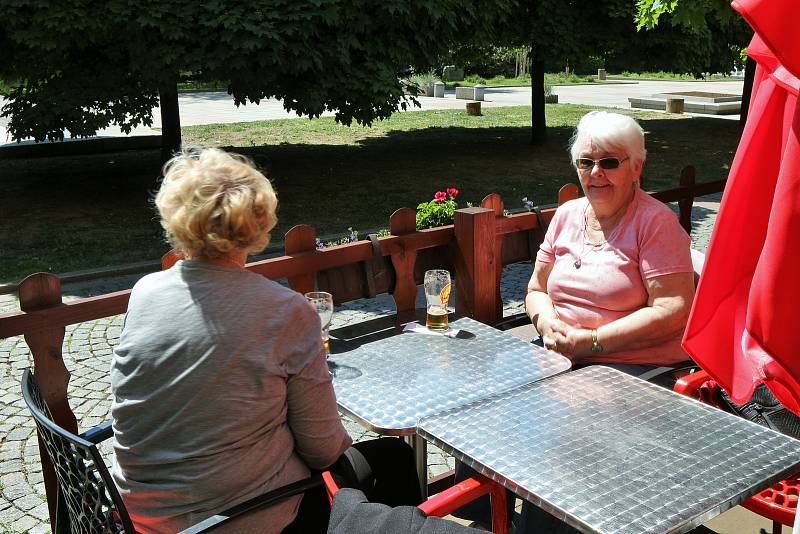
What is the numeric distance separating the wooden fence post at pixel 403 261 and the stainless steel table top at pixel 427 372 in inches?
26.2

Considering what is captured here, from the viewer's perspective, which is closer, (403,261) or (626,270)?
(626,270)

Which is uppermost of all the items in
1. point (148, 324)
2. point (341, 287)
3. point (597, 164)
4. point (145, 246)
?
point (597, 164)

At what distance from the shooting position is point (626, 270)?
323cm

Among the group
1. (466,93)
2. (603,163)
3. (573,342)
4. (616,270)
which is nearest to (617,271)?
(616,270)

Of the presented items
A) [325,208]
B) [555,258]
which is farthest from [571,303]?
[325,208]

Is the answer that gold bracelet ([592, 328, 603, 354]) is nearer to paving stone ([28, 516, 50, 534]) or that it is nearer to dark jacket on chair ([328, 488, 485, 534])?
dark jacket on chair ([328, 488, 485, 534])

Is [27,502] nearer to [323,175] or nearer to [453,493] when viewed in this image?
[453,493]

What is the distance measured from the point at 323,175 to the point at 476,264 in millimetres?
9490

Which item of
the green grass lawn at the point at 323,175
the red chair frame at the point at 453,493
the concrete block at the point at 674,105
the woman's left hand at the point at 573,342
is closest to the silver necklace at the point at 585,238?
the woman's left hand at the point at 573,342

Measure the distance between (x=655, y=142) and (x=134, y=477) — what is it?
16533mm

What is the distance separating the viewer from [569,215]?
3537 millimetres

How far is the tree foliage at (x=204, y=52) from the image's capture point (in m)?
9.53

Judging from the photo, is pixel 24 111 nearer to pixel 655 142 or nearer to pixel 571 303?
pixel 571 303

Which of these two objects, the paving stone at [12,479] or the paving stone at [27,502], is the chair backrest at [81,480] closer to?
the paving stone at [27,502]
